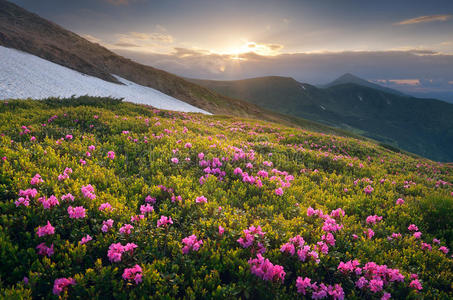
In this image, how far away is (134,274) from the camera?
3268 mm

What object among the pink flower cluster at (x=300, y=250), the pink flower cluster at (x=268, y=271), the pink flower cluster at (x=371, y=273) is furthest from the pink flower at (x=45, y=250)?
the pink flower cluster at (x=371, y=273)

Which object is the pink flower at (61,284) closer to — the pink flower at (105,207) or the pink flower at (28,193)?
the pink flower at (105,207)

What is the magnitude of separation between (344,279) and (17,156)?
25.8ft

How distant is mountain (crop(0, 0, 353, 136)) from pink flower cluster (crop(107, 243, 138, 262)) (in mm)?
52058

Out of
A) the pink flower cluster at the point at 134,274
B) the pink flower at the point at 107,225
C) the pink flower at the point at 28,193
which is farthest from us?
the pink flower at the point at 28,193

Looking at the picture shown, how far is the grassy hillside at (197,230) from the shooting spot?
3.34 meters

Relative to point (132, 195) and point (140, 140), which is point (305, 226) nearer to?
point (132, 195)

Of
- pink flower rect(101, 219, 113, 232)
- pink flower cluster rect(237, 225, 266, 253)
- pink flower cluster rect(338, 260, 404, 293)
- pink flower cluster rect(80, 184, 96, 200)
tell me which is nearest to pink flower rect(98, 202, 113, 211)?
pink flower cluster rect(80, 184, 96, 200)

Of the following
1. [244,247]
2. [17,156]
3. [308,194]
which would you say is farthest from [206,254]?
[17,156]

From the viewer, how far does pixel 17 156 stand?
5.74m

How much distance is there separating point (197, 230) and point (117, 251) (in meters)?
1.46

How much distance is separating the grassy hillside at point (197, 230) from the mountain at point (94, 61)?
49.1 meters

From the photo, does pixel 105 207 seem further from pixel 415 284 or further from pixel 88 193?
pixel 415 284

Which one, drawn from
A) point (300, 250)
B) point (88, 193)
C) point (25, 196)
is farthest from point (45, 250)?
point (300, 250)
